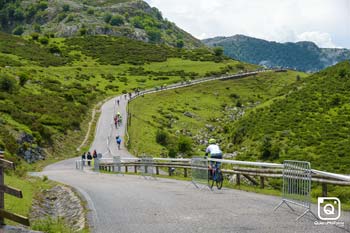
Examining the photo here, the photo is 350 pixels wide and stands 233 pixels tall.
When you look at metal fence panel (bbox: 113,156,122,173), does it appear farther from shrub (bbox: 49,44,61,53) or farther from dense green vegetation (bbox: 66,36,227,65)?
shrub (bbox: 49,44,61,53)

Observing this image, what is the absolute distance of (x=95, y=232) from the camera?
9750 mm

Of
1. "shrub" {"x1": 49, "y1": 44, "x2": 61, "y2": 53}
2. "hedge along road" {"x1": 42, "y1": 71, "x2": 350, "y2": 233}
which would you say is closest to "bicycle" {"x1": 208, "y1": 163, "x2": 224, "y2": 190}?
"hedge along road" {"x1": 42, "y1": 71, "x2": 350, "y2": 233}

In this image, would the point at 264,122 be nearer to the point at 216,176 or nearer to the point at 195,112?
the point at 216,176

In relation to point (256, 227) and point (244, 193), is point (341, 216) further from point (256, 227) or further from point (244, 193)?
point (244, 193)

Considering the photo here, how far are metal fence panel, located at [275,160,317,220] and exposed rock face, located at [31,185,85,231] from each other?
507 centimetres

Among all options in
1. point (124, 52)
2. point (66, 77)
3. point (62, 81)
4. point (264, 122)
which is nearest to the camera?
point (264, 122)

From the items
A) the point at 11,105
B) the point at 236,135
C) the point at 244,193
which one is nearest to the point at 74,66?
the point at 11,105

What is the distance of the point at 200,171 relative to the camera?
751 inches

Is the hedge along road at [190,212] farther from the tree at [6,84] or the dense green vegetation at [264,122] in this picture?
the tree at [6,84]

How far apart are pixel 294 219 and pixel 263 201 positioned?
3421 mm

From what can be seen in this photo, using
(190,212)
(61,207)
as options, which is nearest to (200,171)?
(61,207)

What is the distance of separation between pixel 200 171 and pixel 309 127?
2025cm

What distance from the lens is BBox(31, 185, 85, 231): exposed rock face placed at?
40.1ft

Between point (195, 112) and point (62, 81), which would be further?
point (62, 81)
